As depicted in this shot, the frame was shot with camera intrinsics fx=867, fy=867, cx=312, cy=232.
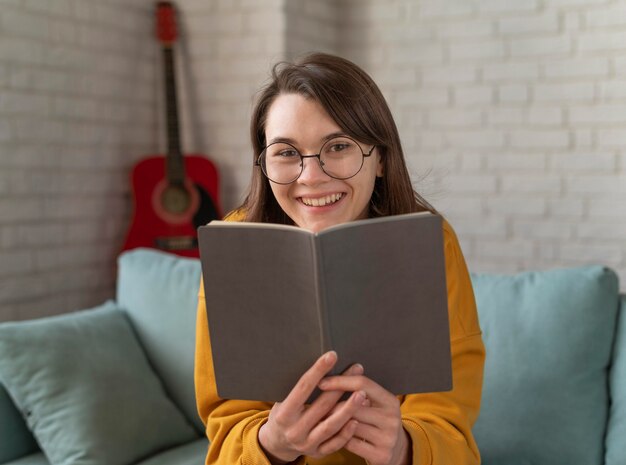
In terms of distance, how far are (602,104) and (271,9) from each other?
1.32 meters

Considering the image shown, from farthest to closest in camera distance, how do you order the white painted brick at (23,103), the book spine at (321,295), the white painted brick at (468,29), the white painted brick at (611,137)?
the white painted brick at (468,29) → the white painted brick at (611,137) → the white painted brick at (23,103) → the book spine at (321,295)

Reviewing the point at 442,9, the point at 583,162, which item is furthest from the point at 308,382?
the point at 442,9

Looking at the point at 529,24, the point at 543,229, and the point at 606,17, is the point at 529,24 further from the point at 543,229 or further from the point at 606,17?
the point at 543,229

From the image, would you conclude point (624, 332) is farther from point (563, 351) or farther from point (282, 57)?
point (282, 57)

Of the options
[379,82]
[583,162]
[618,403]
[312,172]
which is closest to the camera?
[312,172]

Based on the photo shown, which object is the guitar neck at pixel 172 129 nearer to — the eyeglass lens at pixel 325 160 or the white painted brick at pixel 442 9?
the white painted brick at pixel 442 9

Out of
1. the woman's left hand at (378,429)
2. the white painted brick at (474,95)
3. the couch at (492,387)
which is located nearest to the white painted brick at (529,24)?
the white painted brick at (474,95)

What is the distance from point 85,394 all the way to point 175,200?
4.36 ft

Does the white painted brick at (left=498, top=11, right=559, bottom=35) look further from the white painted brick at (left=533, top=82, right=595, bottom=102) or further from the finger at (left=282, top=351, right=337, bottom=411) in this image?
the finger at (left=282, top=351, right=337, bottom=411)

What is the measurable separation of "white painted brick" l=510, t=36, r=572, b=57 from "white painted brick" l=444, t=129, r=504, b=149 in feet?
1.00

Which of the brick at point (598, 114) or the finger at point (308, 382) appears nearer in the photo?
A: the finger at point (308, 382)

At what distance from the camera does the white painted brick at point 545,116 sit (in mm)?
3174

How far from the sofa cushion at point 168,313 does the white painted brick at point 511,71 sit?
140 cm

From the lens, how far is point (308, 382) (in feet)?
3.88
